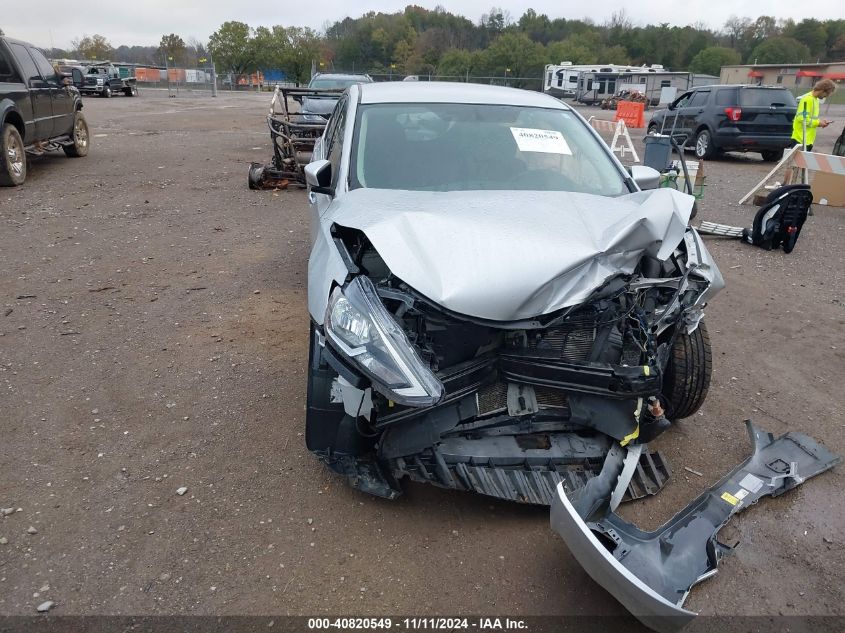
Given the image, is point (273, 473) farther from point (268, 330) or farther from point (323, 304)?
point (268, 330)

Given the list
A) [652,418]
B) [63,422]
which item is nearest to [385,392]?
[652,418]

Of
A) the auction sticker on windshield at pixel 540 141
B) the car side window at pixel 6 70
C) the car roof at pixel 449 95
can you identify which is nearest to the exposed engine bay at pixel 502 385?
the auction sticker on windshield at pixel 540 141

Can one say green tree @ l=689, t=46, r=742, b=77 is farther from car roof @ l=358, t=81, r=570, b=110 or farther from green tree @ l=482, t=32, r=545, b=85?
car roof @ l=358, t=81, r=570, b=110

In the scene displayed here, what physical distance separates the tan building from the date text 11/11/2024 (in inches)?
2303

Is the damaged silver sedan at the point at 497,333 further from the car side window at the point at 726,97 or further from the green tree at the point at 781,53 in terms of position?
the green tree at the point at 781,53

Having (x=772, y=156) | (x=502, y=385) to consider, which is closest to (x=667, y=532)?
(x=502, y=385)

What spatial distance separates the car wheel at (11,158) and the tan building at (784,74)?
55.2 metres

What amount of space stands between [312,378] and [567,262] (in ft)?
4.01

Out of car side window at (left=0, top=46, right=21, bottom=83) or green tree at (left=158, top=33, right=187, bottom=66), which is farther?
green tree at (left=158, top=33, right=187, bottom=66)

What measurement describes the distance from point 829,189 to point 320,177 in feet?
30.4

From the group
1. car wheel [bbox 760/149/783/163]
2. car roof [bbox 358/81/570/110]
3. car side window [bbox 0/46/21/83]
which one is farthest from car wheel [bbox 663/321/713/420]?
car wheel [bbox 760/149/783/163]

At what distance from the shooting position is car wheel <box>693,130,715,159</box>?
45.1ft

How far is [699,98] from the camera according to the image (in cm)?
1446

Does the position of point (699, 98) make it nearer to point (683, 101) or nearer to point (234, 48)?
point (683, 101)
